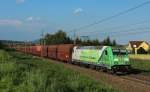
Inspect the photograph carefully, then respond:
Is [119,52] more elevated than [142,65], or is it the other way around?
[119,52]

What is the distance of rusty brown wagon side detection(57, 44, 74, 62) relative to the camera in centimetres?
5275

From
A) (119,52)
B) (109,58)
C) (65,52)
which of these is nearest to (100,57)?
(109,58)

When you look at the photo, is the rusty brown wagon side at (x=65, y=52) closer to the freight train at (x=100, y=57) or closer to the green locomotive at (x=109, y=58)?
the freight train at (x=100, y=57)

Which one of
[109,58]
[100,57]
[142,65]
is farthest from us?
[142,65]

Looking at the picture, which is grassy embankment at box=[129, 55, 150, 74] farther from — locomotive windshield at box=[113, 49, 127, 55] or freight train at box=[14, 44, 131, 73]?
freight train at box=[14, 44, 131, 73]

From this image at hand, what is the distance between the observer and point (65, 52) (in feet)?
181

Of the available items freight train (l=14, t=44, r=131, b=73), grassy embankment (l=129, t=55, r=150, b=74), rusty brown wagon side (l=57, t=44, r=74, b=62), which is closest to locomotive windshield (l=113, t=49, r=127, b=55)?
freight train (l=14, t=44, r=131, b=73)

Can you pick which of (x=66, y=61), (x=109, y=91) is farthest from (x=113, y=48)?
(x=66, y=61)

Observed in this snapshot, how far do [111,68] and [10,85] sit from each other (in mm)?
18230

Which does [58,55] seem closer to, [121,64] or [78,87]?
[121,64]

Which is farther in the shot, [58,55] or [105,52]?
[58,55]

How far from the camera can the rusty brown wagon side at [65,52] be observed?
52.8 metres

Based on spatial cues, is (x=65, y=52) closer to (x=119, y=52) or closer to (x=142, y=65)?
(x=142, y=65)

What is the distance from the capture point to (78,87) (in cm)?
1727
